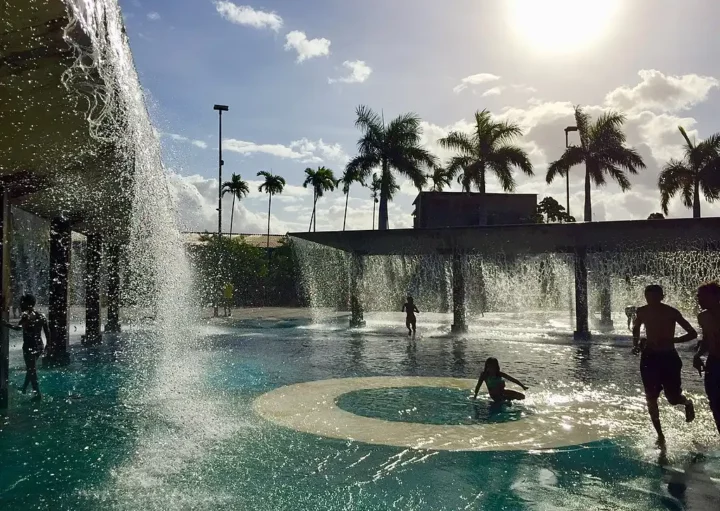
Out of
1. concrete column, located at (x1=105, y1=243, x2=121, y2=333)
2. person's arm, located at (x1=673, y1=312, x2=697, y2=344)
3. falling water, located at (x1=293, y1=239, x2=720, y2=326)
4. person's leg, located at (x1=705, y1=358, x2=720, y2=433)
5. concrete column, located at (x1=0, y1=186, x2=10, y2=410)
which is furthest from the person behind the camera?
falling water, located at (x1=293, y1=239, x2=720, y2=326)

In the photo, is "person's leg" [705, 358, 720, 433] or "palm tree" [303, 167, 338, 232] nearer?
"person's leg" [705, 358, 720, 433]

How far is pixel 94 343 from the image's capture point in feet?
56.4

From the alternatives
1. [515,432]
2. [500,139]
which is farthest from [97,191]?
[500,139]

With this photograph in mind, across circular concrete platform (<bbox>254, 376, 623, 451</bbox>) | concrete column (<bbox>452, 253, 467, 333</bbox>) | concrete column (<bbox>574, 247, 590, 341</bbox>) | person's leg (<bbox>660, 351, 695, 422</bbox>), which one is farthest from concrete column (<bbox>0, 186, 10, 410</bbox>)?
concrete column (<bbox>574, 247, 590, 341</bbox>)

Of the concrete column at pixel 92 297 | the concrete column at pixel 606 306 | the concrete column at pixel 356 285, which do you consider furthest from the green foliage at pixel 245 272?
the concrete column at pixel 606 306

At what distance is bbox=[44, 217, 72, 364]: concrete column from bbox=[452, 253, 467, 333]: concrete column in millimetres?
14035

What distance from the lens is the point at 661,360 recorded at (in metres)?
6.59

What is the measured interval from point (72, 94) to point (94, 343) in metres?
13.1

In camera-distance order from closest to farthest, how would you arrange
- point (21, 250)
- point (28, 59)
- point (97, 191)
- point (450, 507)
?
1. point (450, 507)
2. point (28, 59)
3. point (97, 191)
4. point (21, 250)

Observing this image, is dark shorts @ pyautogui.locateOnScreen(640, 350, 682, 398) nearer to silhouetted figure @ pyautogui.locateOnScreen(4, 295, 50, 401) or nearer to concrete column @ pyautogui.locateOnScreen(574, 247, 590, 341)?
silhouetted figure @ pyautogui.locateOnScreen(4, 295, 50, 401)

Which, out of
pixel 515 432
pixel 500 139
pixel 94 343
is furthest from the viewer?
pixel 500 139

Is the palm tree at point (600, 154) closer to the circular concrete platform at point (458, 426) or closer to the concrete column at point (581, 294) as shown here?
the concrete column at point (581, 294)

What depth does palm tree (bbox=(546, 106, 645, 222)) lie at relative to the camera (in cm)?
3522

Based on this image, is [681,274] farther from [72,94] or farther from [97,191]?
[72,94]
